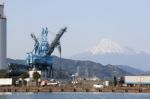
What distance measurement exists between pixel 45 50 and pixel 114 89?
41457 millimetres

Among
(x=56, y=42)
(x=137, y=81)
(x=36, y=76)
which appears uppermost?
(x=56, y=42)

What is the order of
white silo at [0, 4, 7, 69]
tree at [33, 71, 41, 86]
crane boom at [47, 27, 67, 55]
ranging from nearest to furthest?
tree at [33, 71, 41, 86] → white silo at [0, 4, 7, 69] → crane boom at [47, 27, 67, 55]

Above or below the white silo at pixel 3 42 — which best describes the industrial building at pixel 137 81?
below

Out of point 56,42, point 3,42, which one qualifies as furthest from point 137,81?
point 3,42

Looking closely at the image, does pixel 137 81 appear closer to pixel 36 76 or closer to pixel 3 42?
pixel 36 76

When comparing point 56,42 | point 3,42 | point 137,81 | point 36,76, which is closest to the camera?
point 137,81

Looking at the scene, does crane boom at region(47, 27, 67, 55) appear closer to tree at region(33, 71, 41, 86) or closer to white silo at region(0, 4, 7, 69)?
tree at region(33, 71, 41, 86)

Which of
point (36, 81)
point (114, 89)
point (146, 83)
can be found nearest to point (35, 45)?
point (36, 81)

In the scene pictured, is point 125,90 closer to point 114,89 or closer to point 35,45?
point 114,89

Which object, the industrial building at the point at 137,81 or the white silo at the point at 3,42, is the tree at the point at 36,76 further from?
the industrial building at the point at 137,81

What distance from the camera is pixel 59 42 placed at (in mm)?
140375

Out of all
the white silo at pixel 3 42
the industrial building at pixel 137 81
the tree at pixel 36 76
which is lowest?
the industrial building at pixel 137 81

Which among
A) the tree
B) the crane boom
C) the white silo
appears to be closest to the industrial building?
the crane boom

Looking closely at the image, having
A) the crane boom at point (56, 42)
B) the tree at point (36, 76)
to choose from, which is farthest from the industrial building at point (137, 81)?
the tree at point (36, 76)
